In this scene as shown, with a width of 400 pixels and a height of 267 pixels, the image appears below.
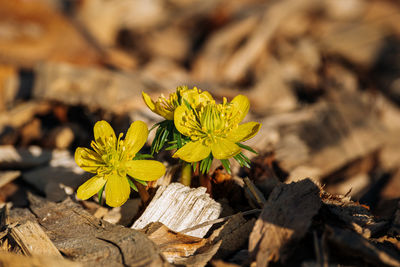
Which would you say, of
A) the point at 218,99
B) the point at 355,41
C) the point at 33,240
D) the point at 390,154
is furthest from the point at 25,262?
the point at 355,41

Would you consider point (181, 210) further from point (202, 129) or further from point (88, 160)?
point (88, 160)

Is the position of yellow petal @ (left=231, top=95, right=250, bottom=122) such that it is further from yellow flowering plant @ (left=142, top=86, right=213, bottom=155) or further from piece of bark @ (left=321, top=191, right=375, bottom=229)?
piece of bark @ (left=321, top=191, right=375, bottom=229)

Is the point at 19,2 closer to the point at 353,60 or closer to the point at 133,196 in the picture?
the point at 133,196

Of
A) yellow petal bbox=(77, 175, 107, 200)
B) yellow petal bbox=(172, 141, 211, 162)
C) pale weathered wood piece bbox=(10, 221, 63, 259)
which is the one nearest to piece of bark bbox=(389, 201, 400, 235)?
yellow petal bbox=(172, 141, 211, 162)

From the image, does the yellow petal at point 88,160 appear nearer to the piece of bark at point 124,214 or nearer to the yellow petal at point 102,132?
the yellow petal at point 102,132

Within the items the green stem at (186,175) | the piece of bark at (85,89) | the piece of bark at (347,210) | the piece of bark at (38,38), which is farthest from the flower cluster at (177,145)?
the piece of bark at (38,38)
